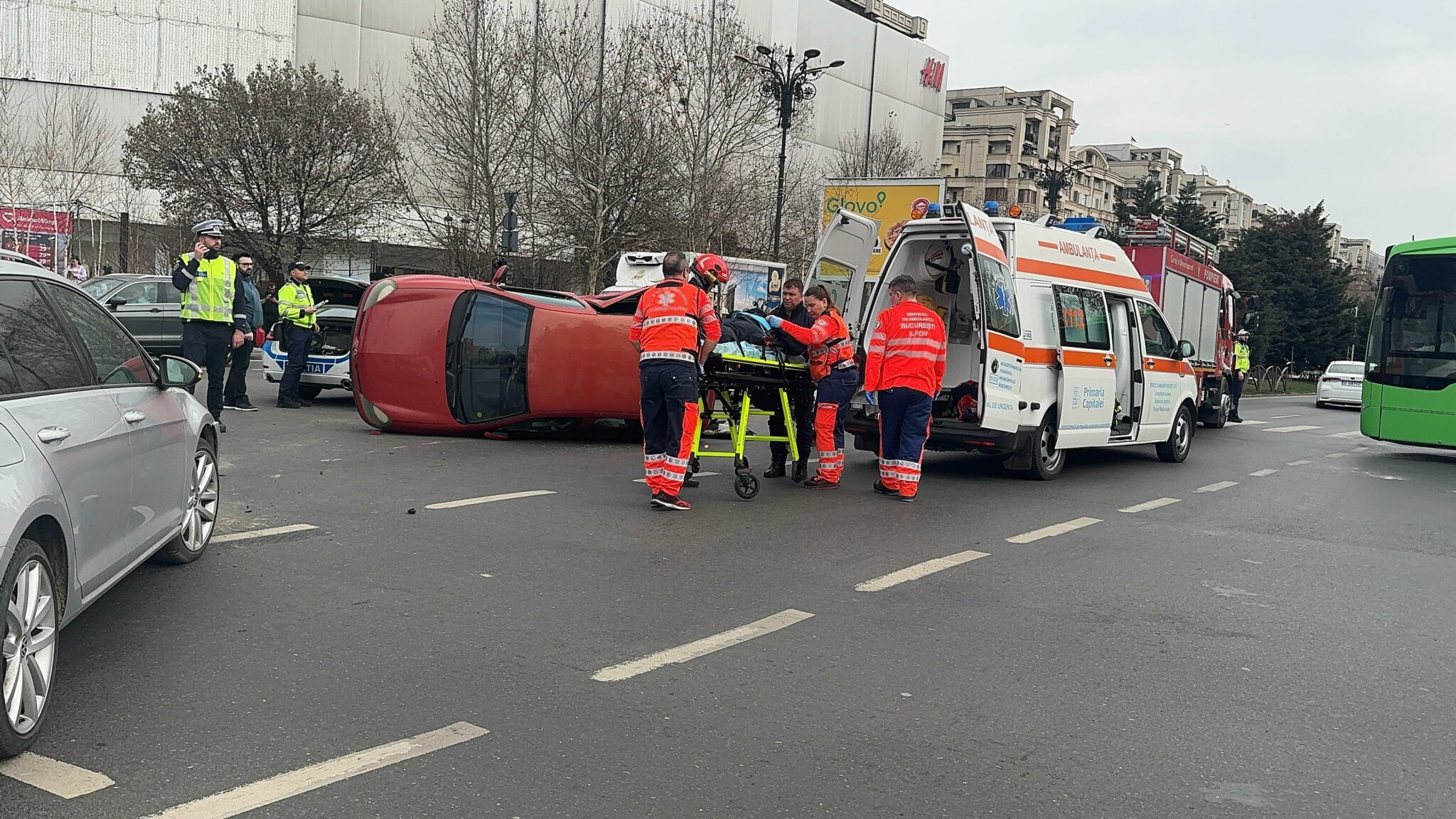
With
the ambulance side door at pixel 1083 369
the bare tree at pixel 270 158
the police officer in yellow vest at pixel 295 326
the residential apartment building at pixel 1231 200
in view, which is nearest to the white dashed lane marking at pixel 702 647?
the ambulance side door at pixel 1083 369

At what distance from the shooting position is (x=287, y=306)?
1418 cm

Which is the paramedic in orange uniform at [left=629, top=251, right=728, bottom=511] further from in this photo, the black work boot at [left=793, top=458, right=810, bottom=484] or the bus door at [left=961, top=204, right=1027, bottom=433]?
the bus door at [left=961, top=204, right=1027, bottom=433]

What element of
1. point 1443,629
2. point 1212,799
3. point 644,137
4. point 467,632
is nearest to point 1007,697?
point 1212,799

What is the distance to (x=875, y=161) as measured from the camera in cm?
5409

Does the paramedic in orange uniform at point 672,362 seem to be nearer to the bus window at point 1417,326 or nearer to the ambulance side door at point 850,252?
the ambulance side door at point 850,252

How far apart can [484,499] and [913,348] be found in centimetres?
366

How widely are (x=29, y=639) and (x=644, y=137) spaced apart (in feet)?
97.7

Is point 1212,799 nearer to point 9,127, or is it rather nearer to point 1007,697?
point 1007,697

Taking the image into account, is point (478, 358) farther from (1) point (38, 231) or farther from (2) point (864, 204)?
(1) point (38, 231)

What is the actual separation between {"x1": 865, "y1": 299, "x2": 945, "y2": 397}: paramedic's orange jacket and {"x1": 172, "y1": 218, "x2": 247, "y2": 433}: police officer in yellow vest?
7.22 metres

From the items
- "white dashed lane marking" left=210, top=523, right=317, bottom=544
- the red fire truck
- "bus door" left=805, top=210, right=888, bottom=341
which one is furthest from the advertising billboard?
"white dashed lane marking" left=210, top=523, right=317, bottom=544

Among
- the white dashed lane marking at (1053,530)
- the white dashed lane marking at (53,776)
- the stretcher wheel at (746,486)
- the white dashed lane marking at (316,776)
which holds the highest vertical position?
the stretcher wheel at (746,486)

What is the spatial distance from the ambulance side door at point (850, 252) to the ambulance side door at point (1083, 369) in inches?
78.8

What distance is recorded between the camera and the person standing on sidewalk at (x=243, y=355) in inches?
543
